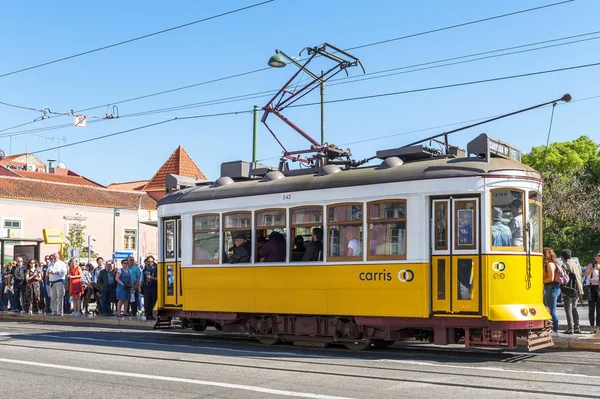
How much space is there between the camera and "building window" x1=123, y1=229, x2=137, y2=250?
59656mm

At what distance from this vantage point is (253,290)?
1440 centimetres

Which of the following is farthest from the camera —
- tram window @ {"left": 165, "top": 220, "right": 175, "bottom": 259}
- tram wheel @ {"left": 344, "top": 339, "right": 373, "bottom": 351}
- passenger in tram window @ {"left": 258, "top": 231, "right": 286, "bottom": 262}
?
tram window @ {"left": 165, "top": 220, "right": 175, "bottom": 259}

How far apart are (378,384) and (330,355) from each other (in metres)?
3.26

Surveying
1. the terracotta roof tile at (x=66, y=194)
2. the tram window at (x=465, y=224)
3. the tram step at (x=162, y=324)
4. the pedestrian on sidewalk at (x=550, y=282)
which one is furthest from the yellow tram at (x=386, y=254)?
the terracotta roof tile at (x=66, y=194)

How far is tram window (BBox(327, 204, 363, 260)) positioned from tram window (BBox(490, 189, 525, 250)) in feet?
7.36

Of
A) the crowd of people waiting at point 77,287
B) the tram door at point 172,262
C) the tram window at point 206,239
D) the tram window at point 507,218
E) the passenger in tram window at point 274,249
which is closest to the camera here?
the tram window at point 507,218

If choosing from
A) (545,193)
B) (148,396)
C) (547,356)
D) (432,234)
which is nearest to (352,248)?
(432,234)

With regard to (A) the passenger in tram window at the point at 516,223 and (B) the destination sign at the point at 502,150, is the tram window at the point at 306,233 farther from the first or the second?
(A) the passenger in tram window at the point at 516,223

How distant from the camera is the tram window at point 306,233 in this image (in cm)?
1362

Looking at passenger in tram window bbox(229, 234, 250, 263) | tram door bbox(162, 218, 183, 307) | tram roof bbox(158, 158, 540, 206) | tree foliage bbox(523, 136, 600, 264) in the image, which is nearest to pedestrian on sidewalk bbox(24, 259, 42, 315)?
tram door bbox(162, 218, 183, 307)

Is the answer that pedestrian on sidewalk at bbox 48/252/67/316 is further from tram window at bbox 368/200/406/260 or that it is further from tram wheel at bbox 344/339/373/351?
tram window at bbox 368/200/406/260

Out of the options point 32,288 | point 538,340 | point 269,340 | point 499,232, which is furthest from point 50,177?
point 538,340

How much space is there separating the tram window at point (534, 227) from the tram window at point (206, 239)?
5.97 m

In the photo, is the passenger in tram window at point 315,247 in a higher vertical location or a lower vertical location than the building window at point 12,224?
lower
